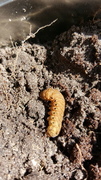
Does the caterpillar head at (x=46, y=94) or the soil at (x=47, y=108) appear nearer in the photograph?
the soil at (x=47, y=108)

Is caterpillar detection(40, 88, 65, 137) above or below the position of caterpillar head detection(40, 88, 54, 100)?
below

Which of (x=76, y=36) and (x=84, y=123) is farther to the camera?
(x=76, y=36)

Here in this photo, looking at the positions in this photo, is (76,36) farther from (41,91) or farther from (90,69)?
(41,91)

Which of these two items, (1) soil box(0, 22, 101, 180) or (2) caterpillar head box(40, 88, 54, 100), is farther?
(2) caterpillar head box(40, 88, 54, 100)

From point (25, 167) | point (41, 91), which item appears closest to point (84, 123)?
point (41, 91)

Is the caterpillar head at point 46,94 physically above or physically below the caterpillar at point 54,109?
above
